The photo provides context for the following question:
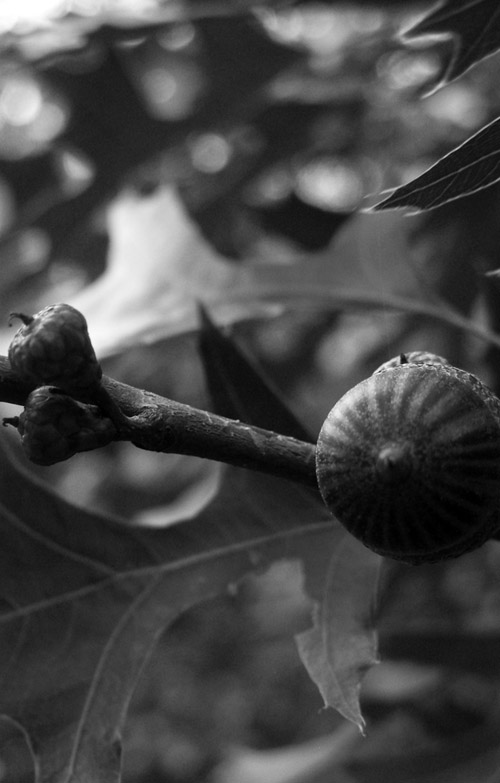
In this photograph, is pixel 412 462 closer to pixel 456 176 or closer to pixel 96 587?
pixel 456 176

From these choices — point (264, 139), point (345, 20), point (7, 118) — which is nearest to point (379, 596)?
point (264, 139)

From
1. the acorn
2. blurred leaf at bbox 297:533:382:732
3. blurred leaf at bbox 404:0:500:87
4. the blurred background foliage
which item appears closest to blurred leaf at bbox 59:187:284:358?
the blurred background foliage

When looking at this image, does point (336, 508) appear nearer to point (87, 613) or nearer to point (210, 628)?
point (87, 613)

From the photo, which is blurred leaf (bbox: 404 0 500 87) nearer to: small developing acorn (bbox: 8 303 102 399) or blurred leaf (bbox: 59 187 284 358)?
small developing acorn (bbox: 8 303 102 399)

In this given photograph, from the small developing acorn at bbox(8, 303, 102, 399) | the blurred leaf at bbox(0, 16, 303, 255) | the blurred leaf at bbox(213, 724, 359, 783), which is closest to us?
the small developing acorn at bbox(8, 303, 102, 399)

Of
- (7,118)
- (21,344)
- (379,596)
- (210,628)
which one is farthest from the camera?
(7,118)
